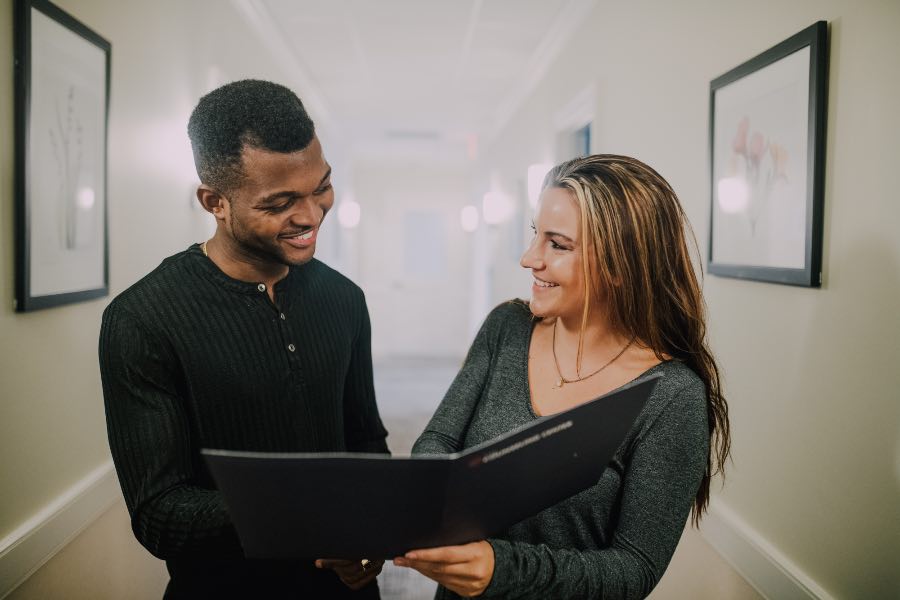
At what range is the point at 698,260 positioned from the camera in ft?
6.59

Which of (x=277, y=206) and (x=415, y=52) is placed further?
(x=415, y=52)

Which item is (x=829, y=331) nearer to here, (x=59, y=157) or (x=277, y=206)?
(x=277, y=206)

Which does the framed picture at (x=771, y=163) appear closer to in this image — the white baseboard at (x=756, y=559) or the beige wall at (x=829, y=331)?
the beige wall at (x=829, y=331)

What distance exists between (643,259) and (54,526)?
1.67 m

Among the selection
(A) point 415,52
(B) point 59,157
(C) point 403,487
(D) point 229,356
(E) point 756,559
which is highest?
(A) point 415,52

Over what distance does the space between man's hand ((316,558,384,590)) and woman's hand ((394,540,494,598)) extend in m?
0.23

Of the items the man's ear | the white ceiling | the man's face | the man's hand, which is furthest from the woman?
the white ceiling

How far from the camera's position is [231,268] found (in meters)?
1.03

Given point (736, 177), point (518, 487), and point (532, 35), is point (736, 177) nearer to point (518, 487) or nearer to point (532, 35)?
point (518, 487)

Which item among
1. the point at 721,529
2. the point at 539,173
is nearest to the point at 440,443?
the point at 721,529

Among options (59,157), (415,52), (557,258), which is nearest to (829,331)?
(557,258)

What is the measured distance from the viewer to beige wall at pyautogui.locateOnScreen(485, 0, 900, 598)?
47.9 inches

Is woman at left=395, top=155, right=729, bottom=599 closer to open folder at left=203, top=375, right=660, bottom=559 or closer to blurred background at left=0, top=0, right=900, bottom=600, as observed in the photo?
open folder at left=203, top=375, right=660, bottom=559

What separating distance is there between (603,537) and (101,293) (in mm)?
1701
